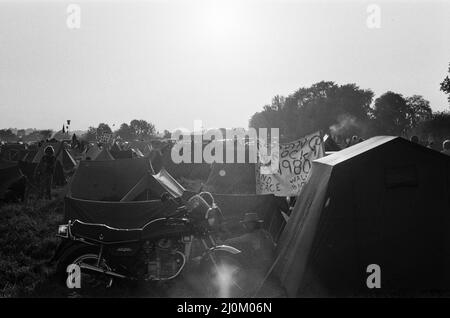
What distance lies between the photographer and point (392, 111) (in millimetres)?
73625

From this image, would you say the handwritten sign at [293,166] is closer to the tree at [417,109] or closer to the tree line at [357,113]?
the tree line at [357,113]

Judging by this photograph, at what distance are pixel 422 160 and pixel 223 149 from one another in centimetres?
1522

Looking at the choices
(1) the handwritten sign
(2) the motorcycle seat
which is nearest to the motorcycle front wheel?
(2) the motorcycle seat

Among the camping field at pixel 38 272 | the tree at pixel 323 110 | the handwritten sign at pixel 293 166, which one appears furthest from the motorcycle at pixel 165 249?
the tree at pixel 323 110

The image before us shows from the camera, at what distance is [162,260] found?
537cm

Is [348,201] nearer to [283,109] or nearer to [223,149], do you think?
[223,149]

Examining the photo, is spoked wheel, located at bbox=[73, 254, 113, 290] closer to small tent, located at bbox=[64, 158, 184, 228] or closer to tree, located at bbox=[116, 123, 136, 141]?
small tent, located at bbox=[64, 158, 184, 228]

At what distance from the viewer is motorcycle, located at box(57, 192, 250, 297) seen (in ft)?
17.5

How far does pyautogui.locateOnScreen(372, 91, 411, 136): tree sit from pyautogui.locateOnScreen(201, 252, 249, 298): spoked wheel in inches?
2898

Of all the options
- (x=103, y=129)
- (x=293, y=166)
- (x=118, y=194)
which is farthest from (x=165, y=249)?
(x=103, y=129)

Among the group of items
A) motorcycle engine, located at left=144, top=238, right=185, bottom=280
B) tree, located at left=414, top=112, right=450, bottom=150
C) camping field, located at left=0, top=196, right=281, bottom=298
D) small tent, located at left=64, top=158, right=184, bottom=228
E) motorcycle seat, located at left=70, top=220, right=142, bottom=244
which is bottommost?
camping field, located at left=0, top=196, right=281, bottom=298

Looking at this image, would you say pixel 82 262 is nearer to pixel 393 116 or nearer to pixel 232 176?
pixel 232 176
